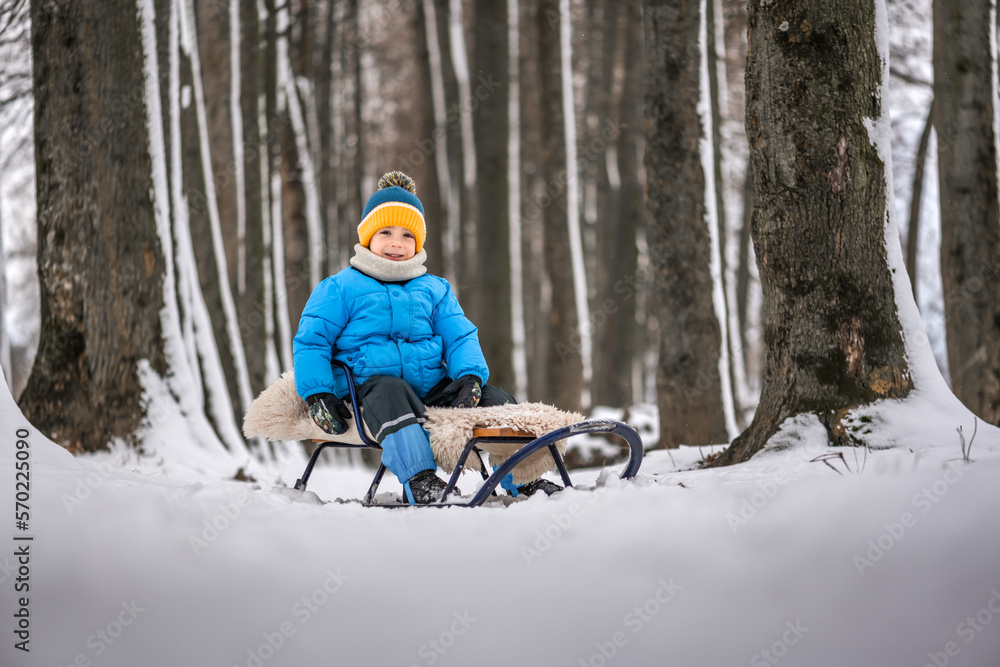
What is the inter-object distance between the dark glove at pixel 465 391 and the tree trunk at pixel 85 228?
3.19 metres

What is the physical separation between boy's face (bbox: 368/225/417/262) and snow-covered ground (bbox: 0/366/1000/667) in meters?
1.63

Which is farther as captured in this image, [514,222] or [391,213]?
[514,222]

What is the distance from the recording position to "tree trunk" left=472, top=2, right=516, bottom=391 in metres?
9.82

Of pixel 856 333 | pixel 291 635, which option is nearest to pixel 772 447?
pixel 856 333

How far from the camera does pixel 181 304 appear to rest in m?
6.62

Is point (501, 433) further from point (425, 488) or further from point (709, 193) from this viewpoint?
point (709, 193)

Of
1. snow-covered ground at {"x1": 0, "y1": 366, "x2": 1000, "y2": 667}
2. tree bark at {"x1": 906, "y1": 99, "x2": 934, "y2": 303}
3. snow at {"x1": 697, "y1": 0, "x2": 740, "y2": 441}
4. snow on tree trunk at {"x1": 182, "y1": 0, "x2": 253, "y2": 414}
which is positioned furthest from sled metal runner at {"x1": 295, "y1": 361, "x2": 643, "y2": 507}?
tree bark at {"x1": 906, "y1": 99, "x2": 934, "y2": 303}

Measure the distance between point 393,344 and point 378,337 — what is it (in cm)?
8

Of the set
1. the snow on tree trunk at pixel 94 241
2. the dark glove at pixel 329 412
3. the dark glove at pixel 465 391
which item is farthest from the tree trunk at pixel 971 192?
the snow on tree trunk at pixel 94 241

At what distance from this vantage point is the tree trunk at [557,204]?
1069 cm

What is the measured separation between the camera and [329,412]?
11.9 feet

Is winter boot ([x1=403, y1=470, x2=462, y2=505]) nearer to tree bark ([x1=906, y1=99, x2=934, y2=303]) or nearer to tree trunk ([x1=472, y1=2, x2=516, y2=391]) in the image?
tree trunk ([x1=472, y1=2, x2=516, y2=391])

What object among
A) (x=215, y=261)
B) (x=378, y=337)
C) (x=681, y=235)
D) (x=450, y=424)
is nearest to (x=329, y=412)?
(x=378, y=337)

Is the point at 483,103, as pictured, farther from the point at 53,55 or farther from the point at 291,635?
the point at 291,635
